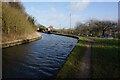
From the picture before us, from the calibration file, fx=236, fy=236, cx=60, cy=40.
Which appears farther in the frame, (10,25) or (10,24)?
(10,25)

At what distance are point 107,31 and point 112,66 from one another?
298ft

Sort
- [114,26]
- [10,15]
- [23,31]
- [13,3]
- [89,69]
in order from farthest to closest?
1. [114,26]
2. [13,3]
3. [23,31]
4. [10,15]
5. [89,69]

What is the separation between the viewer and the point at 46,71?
19062 mm

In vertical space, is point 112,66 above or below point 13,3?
below

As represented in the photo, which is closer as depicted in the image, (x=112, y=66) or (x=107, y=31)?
(x=112, y=66)

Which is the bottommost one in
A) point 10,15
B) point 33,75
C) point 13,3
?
point 33,75

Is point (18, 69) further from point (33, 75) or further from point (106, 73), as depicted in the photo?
point (106, 73)

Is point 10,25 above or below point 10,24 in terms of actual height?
below

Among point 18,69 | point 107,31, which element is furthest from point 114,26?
point 18,69

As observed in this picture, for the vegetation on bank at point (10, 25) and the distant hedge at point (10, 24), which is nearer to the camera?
the vegetation on bank at point (10, 25)

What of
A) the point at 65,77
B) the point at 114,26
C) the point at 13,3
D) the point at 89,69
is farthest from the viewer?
the point at 114,26

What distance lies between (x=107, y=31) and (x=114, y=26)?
3.77 metres

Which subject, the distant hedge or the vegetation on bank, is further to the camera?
the distant hedge

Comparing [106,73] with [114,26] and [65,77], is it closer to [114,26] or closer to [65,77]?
[65,77]
